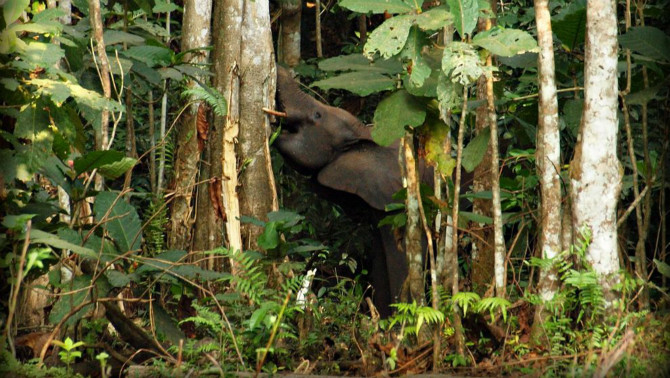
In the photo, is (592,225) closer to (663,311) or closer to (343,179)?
(663,311)

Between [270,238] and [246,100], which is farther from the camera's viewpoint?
[246,100]

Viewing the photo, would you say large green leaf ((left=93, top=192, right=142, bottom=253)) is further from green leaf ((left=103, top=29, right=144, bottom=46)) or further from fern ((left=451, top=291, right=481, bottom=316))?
fern ((left=451, top=291, right=481, bottom=316))

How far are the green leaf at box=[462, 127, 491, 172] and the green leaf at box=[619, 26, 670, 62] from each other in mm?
877

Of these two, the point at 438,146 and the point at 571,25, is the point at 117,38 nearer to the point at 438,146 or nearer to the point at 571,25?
the point at 438,146

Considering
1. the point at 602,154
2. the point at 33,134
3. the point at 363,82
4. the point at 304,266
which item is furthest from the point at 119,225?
the point at 602,154

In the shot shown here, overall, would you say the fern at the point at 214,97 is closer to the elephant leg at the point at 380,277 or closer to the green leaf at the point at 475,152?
the green leaf at the point at 475,152

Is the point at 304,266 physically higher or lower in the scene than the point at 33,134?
lower

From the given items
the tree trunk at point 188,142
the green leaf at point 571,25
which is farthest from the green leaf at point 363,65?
the tree trunk at point 188,142

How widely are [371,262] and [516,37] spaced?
212 inches

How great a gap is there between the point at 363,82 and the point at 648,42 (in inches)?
60.9

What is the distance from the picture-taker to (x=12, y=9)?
12.8 feet

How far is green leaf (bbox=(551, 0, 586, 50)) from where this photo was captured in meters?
4.72

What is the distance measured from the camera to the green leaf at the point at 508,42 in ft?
13.2

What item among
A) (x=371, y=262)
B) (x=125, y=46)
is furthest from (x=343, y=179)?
(x=125, y=46)
